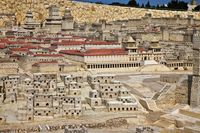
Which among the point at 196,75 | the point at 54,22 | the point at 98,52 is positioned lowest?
the point at 196,75

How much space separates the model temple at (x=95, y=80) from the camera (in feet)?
108

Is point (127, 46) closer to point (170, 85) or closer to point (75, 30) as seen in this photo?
point (170, 85)

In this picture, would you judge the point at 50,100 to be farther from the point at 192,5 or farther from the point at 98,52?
the point at 192,5

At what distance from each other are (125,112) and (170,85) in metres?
5.15

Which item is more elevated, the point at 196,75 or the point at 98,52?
the point at 98,52

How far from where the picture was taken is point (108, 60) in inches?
2016

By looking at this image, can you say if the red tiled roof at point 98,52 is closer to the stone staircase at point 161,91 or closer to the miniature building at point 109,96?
the miniature building at point 109,96

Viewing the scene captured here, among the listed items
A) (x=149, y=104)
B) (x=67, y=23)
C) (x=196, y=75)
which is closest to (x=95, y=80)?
(x=149, y=104)

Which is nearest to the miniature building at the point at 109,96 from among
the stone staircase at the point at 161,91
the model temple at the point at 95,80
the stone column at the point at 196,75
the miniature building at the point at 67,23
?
the model temple at the point at 95,80

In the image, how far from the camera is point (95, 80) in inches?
1576

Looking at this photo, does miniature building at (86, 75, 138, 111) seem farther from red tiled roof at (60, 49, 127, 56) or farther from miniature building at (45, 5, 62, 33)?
miniature building at (45, 5, 62, 33)

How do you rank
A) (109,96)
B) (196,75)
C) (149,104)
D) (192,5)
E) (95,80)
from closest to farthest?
(196,75) < (149,104) < (109,96) < (95,80) < (192,5)

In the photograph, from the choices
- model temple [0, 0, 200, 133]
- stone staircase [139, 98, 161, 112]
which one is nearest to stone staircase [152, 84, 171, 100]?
model temple [0, 0, 200, 133]

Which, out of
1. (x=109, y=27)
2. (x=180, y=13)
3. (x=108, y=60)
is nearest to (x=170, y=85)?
(x=108, y=60)
